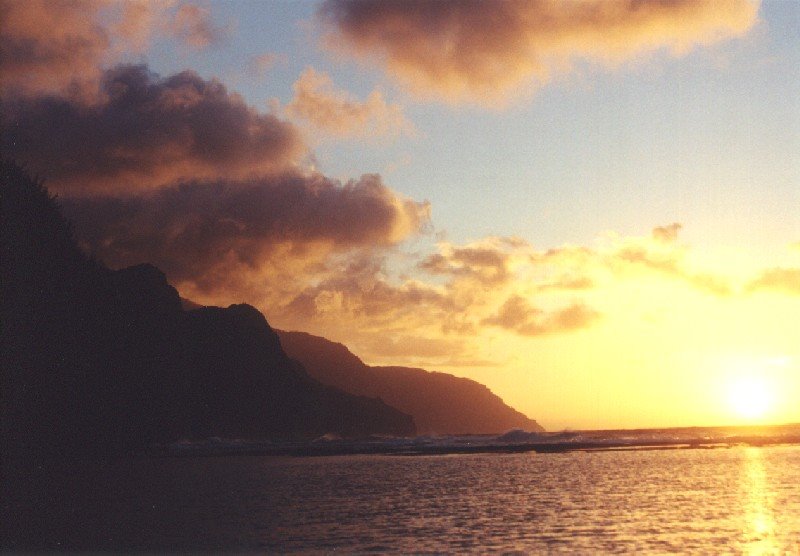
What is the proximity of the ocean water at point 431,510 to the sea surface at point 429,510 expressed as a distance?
12 centimetres

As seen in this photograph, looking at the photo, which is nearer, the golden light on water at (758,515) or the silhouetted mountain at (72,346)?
the golden light on water at (758,515)

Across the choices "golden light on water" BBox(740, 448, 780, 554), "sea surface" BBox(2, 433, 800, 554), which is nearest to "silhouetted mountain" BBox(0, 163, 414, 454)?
"sea surface" BBox(2, 433, 800, 554)

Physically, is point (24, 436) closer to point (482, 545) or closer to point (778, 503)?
point (482, 545)

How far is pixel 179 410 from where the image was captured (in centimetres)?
17612

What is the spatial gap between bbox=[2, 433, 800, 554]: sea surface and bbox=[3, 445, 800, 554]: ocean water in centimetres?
12

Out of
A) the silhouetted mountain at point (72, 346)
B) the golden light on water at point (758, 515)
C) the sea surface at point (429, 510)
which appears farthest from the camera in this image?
the silhouetted mountain at point (72, 346)

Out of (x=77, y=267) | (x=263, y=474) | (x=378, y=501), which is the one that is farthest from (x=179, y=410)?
(x=378, y=501)

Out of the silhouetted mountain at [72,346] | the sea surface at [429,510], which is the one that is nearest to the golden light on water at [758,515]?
the sea surface at [429,510]

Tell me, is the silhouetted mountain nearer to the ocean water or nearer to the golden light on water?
the ocean water

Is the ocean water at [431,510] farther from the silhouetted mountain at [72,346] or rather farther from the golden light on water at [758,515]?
the silhouetted mountain at [72,346]

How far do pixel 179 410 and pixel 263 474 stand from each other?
323 feet

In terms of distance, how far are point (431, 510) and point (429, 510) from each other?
0.43ft

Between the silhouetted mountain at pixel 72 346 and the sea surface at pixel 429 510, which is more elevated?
the silhouetted mountain at pixel 72 346

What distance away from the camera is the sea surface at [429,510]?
35.6 metres
